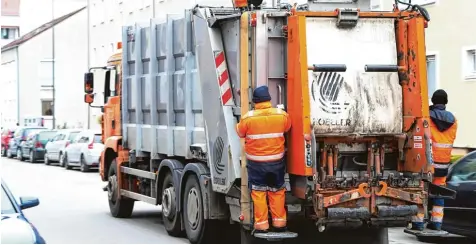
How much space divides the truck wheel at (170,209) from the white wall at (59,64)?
54.3m

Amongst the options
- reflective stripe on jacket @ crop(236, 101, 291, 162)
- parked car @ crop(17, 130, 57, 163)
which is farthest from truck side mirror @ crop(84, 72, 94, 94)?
parked car @ crop(17, 130, 57, 163)

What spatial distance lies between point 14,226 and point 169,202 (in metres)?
4.97

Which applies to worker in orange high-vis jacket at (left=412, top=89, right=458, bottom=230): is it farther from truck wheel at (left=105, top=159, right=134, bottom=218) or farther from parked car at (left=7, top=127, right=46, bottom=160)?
parked car at (left=7, top=127, right=46, bottom=160)

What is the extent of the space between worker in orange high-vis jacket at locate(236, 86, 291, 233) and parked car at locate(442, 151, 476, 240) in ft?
8.91

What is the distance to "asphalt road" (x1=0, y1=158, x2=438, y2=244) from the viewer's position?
514 inches

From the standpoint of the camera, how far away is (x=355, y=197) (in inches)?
398

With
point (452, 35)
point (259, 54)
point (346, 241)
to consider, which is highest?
point (452, 35)

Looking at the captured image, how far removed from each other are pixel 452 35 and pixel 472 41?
96 centimetres

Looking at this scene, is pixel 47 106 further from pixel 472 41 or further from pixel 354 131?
pixel 354 131

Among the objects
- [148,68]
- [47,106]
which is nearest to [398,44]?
[148,68]

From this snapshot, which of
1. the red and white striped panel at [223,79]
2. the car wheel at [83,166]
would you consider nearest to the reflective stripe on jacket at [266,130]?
the red and white striped panel at [223,79]

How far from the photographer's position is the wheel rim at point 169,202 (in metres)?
12.7

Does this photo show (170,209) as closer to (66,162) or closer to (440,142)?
(440,142)

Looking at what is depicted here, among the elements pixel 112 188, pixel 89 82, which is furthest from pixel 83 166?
pixel 112 188
